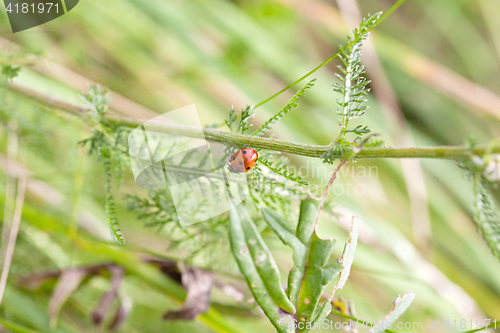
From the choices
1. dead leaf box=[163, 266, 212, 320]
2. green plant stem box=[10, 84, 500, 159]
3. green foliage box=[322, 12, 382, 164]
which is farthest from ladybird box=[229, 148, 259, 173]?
dead leaf box=[163, 266, 212, 320]

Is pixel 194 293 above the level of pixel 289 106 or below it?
below

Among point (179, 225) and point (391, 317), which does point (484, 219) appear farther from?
point (179, 225)

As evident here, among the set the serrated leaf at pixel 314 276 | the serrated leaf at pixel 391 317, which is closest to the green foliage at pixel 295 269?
the serrated leaf at pixel 314 276

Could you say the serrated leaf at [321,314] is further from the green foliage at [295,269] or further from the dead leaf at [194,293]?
the dead leaf at [194,293]

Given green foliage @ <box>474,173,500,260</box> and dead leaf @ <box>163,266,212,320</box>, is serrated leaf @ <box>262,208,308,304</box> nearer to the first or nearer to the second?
green foliage @ <box>474,173,500,260</box>

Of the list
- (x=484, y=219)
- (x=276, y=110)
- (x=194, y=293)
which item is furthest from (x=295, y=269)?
(x=276, y=110)
